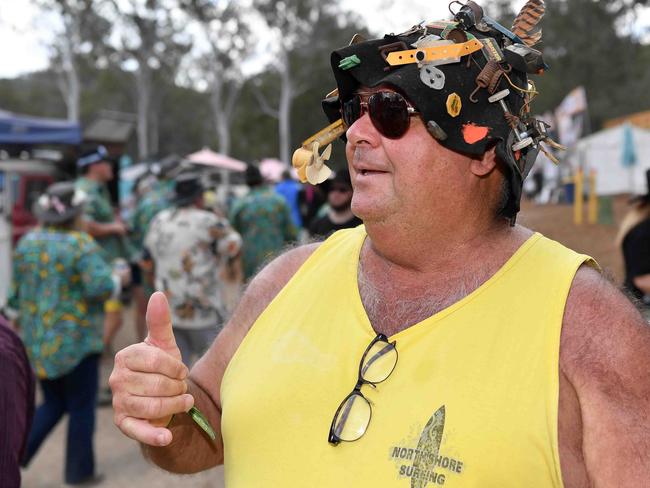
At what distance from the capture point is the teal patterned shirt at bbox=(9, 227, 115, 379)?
15.3 feet

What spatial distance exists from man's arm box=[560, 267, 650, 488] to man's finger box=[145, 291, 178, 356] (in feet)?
2.78

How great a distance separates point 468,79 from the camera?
5.56ft

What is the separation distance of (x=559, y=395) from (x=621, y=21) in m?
41.8

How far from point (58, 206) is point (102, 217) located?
214 centimetres

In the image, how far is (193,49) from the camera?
37.6 meters

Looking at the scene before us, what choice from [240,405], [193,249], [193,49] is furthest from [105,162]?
[193,49]

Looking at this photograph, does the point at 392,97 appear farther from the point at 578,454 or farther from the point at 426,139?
the point at 578,454

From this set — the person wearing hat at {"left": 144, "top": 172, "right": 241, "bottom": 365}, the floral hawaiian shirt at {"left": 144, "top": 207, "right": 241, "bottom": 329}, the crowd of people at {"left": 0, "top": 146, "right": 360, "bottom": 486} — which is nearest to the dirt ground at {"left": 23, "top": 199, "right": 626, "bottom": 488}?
the crowd of people at {"left": 0, "top": 146, "right": 360, "bottom": 486}

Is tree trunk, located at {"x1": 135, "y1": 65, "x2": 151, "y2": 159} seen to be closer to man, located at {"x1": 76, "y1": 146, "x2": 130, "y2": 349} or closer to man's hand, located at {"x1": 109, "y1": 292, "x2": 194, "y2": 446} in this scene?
man, located at {"x1": 76, "y1": 146, "x2": 130, "y2": 349}

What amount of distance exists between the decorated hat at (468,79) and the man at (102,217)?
5638 millimetres

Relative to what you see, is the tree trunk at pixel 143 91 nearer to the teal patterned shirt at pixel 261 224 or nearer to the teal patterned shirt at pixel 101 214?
the teal patterned shirt at pixel 101 214

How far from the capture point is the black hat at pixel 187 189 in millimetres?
5516

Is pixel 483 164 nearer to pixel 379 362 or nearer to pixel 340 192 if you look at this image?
pixel 379 362

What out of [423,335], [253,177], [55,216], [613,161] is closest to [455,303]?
[423,335]
